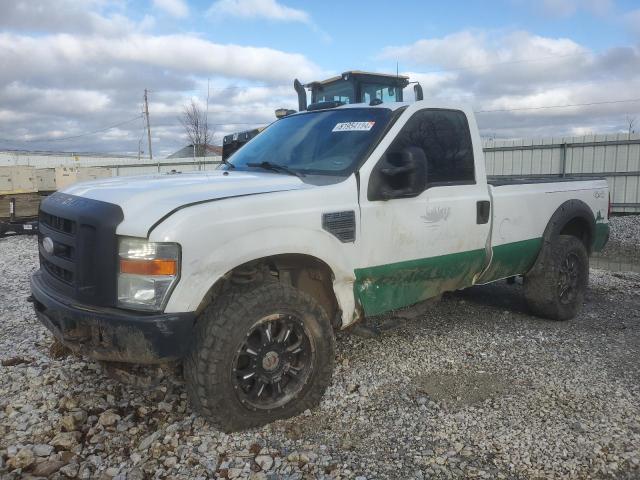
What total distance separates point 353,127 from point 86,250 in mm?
2062

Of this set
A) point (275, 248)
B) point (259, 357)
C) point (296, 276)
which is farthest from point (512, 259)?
point (259, 357)

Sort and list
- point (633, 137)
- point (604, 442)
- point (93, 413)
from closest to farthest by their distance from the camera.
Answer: point (604, 442)
point (93, 413)
point (633, 137)

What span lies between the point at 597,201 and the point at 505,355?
2.35m

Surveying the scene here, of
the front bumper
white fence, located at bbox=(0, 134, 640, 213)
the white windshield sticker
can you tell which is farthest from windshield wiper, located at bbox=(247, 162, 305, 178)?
white fence, located at bbox=(0, 134, 640, 213)

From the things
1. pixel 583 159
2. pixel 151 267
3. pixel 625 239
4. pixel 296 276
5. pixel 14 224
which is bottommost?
pixel 625 239

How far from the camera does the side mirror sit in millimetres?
3447

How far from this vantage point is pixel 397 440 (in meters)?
3.06

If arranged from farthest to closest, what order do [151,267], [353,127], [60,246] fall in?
[353,127], [60,246], [151,267]

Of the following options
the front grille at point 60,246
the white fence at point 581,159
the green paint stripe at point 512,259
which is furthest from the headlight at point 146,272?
the white fence at point 581,159

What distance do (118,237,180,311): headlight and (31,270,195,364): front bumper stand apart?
78 millimetres

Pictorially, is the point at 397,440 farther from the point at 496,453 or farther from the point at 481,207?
the point at 481,207

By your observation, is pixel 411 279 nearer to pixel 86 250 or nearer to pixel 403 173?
pixel 403 173

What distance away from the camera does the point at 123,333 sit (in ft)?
8.84

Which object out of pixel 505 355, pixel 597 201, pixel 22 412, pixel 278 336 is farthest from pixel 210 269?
pixel 597 201
